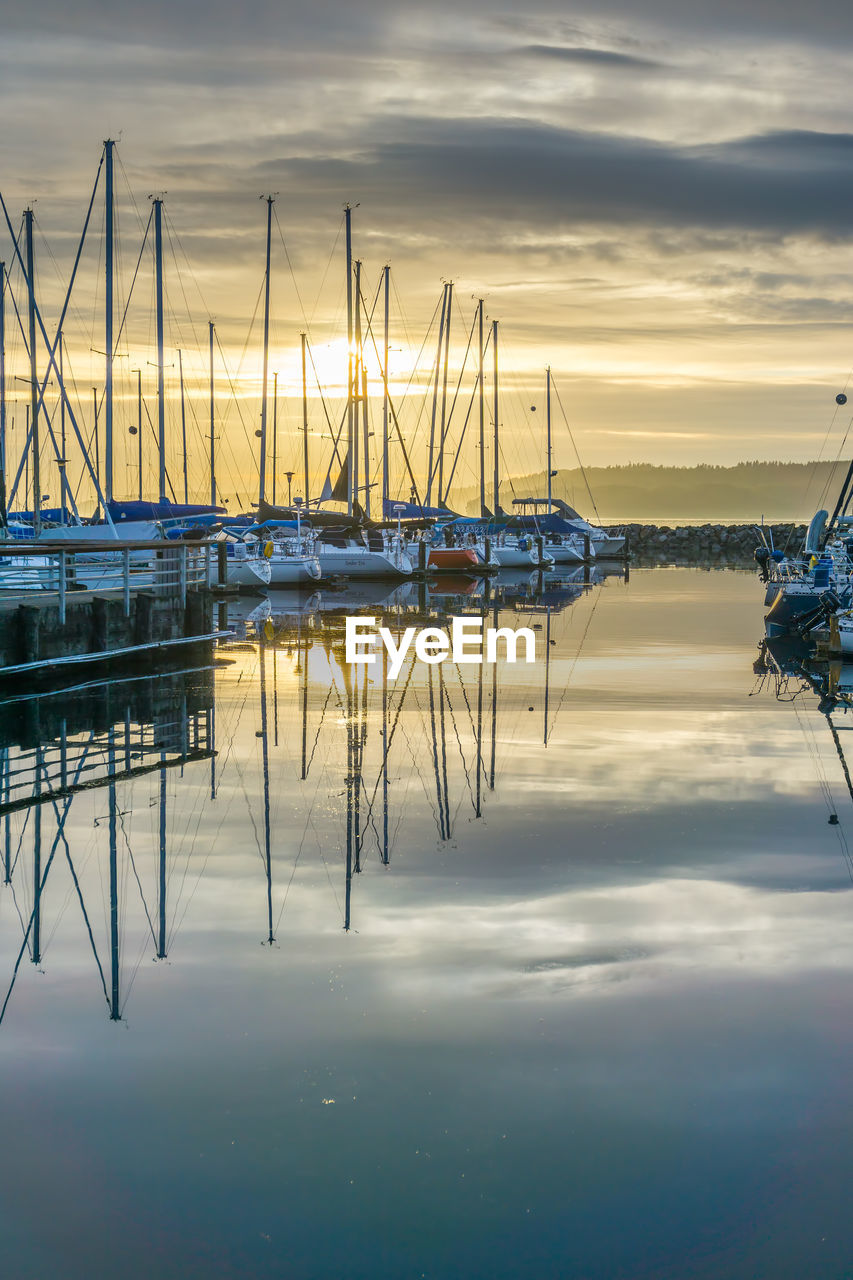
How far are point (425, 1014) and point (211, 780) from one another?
279 inches

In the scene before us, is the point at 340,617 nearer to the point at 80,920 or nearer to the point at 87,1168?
the point at 80,920

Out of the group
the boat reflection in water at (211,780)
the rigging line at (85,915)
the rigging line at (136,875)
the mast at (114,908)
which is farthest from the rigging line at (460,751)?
the rigging line at (85,915)

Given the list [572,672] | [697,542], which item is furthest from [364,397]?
[697,542]

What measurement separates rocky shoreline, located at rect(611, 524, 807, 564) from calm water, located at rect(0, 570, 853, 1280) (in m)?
89.1

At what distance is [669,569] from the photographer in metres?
79.8

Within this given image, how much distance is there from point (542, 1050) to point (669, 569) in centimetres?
7426

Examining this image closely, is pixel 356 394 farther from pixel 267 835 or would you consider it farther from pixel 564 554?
pixel 267 835

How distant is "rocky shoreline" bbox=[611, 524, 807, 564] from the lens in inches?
4305

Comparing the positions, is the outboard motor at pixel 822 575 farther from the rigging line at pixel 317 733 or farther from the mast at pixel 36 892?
the mast at pixel 36 892

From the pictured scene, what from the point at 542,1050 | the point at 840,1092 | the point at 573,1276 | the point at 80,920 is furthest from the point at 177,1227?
the point at 80,920

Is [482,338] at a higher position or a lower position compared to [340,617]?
higher

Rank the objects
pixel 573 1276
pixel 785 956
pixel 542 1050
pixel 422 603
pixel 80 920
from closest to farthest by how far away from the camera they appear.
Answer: pixel 573 1276 → pixel 542 1050 → pixel 785 956 → pixel 80 920 → pixel 422 603

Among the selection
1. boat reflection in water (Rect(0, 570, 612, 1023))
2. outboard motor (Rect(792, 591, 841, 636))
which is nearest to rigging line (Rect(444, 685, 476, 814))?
boat reflection in water (Rect(0, 570, 612, 1023))

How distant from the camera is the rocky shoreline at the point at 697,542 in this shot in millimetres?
109356
